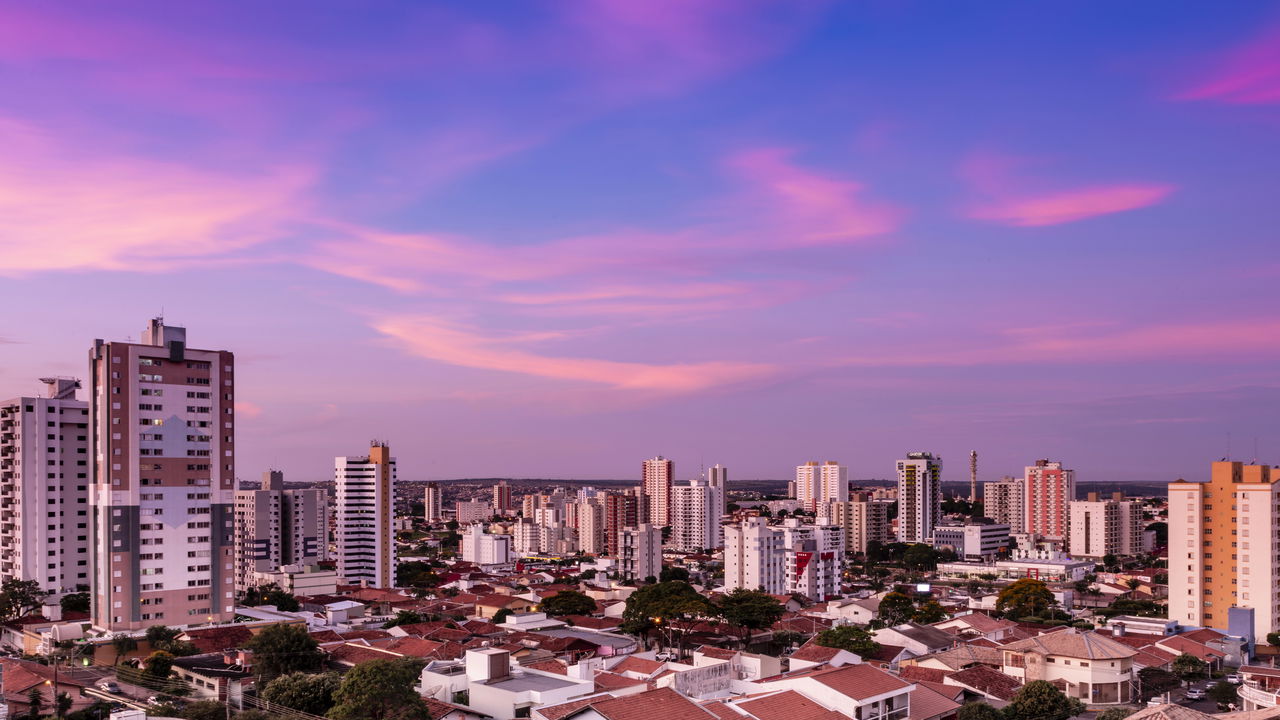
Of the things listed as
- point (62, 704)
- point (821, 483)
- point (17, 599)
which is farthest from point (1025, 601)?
point (821, 483)

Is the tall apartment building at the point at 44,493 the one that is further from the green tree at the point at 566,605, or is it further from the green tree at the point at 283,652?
the green tree at the point at 283,652

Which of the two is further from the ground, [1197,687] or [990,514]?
[1197,687]

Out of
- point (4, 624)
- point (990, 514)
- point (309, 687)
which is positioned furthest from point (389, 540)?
point (990, 514)

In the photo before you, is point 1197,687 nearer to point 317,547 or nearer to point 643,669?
point 643,669

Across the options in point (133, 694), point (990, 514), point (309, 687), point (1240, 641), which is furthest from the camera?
point (990, 514)

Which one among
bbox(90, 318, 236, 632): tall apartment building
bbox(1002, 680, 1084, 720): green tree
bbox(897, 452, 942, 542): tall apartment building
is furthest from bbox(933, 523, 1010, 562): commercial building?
bbox(90, 318, 236, 632): tall apartment building

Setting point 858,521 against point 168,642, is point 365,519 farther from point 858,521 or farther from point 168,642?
point 858,521
